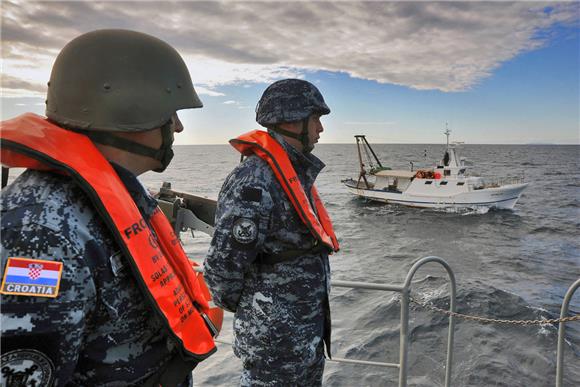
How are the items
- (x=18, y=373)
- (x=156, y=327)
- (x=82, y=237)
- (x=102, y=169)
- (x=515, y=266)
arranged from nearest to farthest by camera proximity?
(x=18, y=373), (x=82, y=237), (x=102, y=169), (x=156, y=327), (x=515, y=266)

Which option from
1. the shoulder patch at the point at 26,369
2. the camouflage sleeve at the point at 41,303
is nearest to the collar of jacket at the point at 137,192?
the camouflage sleeve at the point at 41,303

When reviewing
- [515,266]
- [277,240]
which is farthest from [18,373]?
[515,266]

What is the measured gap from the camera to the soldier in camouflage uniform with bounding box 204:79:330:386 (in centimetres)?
221

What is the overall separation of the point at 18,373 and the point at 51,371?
7 centimetres

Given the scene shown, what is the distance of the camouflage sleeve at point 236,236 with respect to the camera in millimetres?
2166

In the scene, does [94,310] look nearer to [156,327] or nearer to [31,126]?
[156,327]

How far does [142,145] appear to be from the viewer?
52.9 inches

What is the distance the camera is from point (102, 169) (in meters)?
1.16

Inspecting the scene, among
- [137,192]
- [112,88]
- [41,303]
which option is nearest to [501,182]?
[137,192]

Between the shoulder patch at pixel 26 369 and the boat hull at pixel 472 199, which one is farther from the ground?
the shoulder patch at pixel 26 369

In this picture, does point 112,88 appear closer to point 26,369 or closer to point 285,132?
point 26,369

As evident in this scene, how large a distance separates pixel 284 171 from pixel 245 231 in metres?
0.45

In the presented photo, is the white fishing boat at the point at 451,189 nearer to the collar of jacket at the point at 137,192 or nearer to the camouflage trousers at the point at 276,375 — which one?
the camouflage trousers at the point at 276,375

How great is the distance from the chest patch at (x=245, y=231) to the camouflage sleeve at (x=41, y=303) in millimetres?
1145
